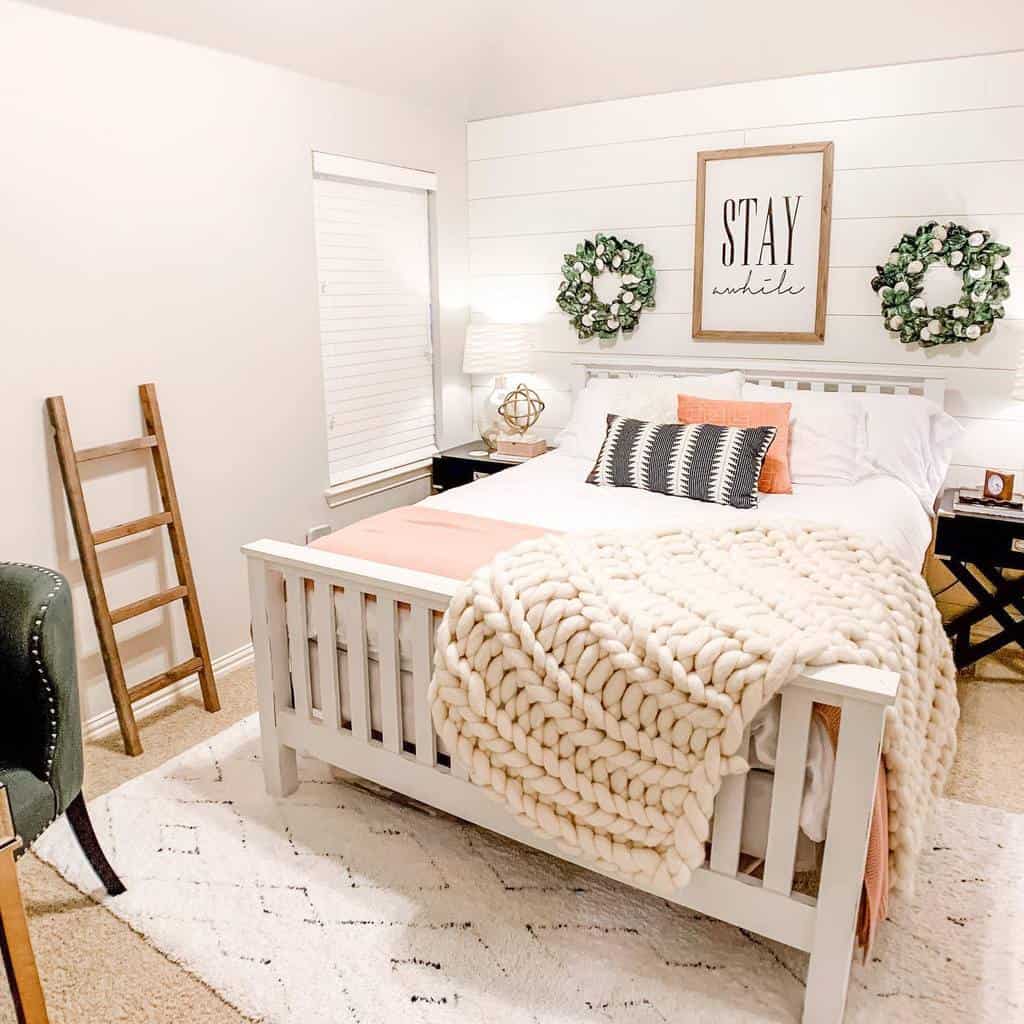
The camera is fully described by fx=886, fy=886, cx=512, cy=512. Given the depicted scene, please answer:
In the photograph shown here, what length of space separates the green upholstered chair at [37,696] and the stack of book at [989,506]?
2.84 m

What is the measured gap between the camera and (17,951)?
1588 millimetres

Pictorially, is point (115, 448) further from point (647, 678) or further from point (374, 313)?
point (647, 678)

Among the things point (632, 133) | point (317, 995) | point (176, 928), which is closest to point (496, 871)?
point (317, 995)

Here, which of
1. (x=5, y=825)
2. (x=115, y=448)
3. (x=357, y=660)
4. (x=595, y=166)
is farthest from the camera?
(x=595, y=166)

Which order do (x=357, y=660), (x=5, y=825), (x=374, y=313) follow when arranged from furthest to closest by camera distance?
(x=374, y=313)
(x=357, y=660)
(x=5, y=825)

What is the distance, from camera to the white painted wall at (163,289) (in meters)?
2.55

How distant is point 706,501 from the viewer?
3025 mm

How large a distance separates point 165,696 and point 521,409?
6.93 feet

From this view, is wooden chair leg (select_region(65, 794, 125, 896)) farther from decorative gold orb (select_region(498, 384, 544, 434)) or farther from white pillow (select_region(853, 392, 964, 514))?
white pillow (select_region(853, 392, 964, 514))

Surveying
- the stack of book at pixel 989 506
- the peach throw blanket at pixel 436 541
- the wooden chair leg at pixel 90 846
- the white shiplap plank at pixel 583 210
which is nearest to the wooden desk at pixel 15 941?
the wooden chair leg at pixel 90 846

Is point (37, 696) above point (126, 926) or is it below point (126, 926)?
above

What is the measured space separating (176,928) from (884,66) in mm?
3701

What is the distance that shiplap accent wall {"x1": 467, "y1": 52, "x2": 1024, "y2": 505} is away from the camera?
131 inches

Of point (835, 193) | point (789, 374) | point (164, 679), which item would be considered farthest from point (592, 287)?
point (164, 679)
